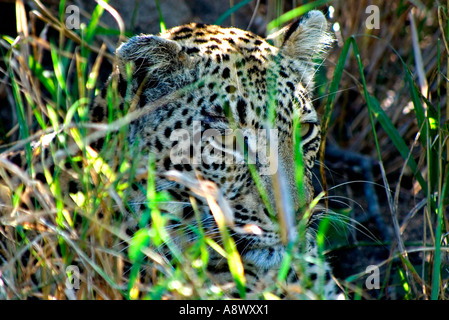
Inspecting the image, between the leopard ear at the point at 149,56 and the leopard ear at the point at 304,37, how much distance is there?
2.65 ft

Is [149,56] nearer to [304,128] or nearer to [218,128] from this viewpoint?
[218,128]

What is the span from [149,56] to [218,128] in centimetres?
Result: 55

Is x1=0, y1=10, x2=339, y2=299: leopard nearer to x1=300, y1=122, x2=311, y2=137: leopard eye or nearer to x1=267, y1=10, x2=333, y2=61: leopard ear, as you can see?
x1=300, y1=122, x2=311, y2=137: leopard eye

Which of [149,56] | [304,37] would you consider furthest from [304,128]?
[149,56]

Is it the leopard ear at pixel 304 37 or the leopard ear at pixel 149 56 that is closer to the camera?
the leopard ear at pixel 149 56

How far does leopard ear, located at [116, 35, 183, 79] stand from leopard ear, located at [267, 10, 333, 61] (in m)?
0.81

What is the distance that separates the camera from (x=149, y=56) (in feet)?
11.9

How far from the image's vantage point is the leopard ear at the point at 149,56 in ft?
11.6

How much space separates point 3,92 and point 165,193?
119 inches

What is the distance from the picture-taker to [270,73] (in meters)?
3.75

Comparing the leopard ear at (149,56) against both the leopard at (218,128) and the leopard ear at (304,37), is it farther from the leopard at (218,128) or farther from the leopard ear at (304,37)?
the leopard ear at (304,37)

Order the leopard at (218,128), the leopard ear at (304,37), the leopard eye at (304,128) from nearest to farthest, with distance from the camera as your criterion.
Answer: the leopard at (218,128)
the leopard eye at (304,128)
the leopard ear at (304,37)

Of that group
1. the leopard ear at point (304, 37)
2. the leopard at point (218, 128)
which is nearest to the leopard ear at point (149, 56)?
the leopard at point (218, 128)
